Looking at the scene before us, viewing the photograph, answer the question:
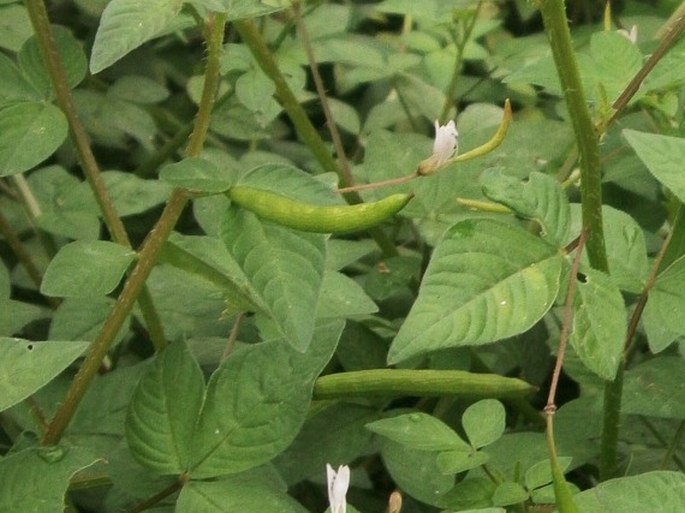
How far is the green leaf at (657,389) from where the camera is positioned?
34.4 inches

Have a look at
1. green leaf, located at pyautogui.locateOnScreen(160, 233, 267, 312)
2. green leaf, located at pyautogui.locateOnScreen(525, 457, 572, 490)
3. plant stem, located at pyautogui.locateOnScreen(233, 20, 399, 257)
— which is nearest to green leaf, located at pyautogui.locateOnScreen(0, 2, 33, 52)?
plant stem, located at pyautogui.locateOnScreen(233, 20, 399, 257)

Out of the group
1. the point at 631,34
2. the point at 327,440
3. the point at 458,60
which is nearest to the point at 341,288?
the point at 327,440

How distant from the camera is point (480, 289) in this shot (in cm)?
68

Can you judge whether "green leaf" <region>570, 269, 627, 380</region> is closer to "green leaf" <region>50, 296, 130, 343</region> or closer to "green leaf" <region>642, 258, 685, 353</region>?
"green leaf" <region>642, 258, 685, 353</region>

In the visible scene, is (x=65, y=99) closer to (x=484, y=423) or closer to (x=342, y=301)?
(x=342, y=301)

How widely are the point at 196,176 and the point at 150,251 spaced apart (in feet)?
0.27

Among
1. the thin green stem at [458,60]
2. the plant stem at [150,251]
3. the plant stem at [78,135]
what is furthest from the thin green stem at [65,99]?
the thin green stem at [458,60]

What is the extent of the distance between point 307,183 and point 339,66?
0.91 metres

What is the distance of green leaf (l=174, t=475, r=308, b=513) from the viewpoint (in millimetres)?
728

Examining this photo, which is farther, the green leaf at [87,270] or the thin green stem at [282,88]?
the thin green stem at [282,88]

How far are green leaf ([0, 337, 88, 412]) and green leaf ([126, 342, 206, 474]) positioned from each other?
0.10 m

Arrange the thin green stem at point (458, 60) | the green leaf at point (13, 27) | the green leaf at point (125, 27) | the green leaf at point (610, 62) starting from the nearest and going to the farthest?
1. the green leaf at point (125, 27)
2. the green leaf at point (610, 62)
3. the green leaf at point (13, 27)
4. the thin green stem at point (458, 60)

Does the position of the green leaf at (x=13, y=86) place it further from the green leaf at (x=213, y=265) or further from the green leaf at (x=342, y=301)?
the green leaf at (x=342, y=301)

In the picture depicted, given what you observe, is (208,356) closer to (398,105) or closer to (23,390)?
(23,390)
